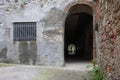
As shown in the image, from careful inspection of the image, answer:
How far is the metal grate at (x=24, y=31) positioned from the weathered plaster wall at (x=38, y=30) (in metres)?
0.16

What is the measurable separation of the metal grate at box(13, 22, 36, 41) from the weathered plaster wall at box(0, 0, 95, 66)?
0.16 metres

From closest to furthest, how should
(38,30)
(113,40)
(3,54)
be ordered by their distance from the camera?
(113,40) < (38,30) < (3,54)

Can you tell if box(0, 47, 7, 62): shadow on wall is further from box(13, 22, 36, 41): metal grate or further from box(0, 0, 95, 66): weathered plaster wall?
box(13, 22, 36, 41): metal grate

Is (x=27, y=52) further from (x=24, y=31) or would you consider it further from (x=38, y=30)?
(x=38, y=30)

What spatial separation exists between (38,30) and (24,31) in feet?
2.35

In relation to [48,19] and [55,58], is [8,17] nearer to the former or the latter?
[48,19]

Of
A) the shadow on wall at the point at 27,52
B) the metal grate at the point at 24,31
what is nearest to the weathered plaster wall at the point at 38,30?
the shadow on wall at the point at 27,52

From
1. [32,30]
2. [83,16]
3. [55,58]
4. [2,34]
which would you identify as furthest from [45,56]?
[83,16]

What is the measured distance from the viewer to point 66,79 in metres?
7.43

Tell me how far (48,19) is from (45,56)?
167 cm

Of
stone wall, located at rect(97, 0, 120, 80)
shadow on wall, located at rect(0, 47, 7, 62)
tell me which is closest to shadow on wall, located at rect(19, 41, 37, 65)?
shadow on wall, located at rect(0, 47, 7, 62)

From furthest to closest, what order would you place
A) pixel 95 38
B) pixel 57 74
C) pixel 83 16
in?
pixel 83 16 < pixel 95 38 < pixel 57 74

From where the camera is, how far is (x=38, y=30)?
11234 millimetres

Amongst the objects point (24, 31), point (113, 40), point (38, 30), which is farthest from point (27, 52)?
point (113, 40)
